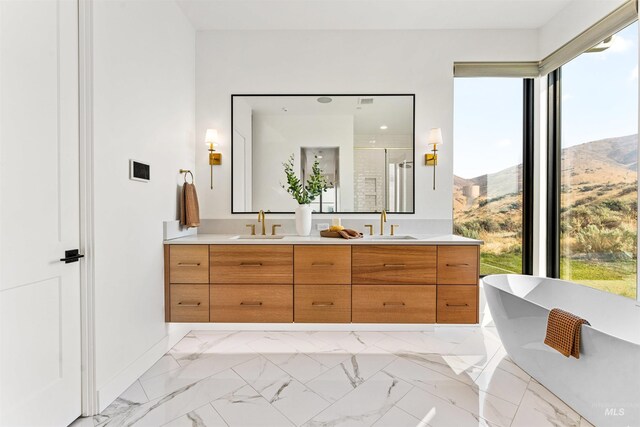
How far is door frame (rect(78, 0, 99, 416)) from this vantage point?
1.52 metres

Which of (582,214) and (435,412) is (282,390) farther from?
(582,214)

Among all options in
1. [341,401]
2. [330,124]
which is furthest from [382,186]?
[341,401]

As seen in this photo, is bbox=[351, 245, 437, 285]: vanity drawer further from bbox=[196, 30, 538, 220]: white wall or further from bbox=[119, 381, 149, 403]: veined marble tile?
bbox=[119, 381, 149, 403]: veined marble tile

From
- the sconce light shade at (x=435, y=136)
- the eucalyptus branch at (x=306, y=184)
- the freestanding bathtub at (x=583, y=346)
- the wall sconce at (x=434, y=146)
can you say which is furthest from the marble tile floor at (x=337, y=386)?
the sconce light shade at (x=435, y=136)

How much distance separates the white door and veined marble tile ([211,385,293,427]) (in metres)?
0.71

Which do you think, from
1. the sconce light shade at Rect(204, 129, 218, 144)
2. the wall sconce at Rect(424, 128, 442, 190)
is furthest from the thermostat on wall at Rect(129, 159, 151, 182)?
the wall sconce at Rect(424, 128, 442, 190)

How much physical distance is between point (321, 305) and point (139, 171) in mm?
1530

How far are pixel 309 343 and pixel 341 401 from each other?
2.38ft

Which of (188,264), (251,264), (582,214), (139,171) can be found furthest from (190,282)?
(582,214)

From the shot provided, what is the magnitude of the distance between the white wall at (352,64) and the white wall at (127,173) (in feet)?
1.22

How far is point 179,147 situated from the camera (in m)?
2.50

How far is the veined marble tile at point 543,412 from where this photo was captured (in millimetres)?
1476

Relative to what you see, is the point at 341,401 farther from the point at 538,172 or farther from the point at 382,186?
the point at 538,172

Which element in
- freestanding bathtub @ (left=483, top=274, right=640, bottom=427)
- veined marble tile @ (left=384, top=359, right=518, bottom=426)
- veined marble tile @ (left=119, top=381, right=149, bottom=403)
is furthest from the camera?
veined marble tile @ (left=119, top=381, right=149, bottom=403)
